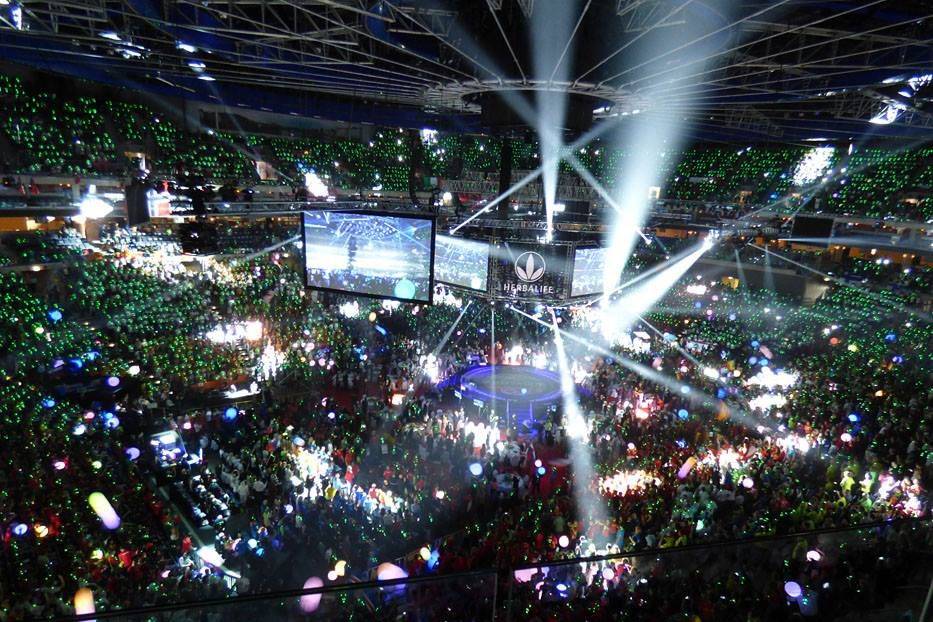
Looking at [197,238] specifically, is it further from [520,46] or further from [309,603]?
[309,603]

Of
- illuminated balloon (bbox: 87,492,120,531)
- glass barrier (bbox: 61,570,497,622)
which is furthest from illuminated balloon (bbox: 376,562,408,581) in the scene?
illuminated balloon (bbox: 87,492,120,531)

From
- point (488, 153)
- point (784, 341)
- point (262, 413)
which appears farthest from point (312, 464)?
point (488, 153)

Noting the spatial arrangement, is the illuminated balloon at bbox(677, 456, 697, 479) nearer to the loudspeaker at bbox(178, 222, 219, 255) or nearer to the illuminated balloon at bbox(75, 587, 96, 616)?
the loudspeaker at bbox(178, 222, 219, 255)

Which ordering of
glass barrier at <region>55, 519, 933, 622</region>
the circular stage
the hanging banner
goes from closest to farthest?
glass barrier at <region>55, 519, 933, 622</region> < the hanging banner < the circular stage

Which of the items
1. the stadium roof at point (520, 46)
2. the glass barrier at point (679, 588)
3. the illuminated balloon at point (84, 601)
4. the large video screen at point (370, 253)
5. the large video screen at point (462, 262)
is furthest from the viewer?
the large video screen at point (462, 262)

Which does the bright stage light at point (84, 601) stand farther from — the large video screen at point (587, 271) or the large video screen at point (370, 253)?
the large video screen at point (587, 271)

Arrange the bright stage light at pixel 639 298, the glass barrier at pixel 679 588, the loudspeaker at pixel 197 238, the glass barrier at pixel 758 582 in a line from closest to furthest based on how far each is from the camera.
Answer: the glass barrier at pixel 679 588, the glass barrier at pixel 758 582, the loudspeaker at pixel 197 238, the bright stage light at pixel 639 298

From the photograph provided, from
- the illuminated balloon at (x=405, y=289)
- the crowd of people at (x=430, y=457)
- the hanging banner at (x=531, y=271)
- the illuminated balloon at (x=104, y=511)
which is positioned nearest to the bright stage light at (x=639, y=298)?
the crowd of people at (x=430, y=457)
